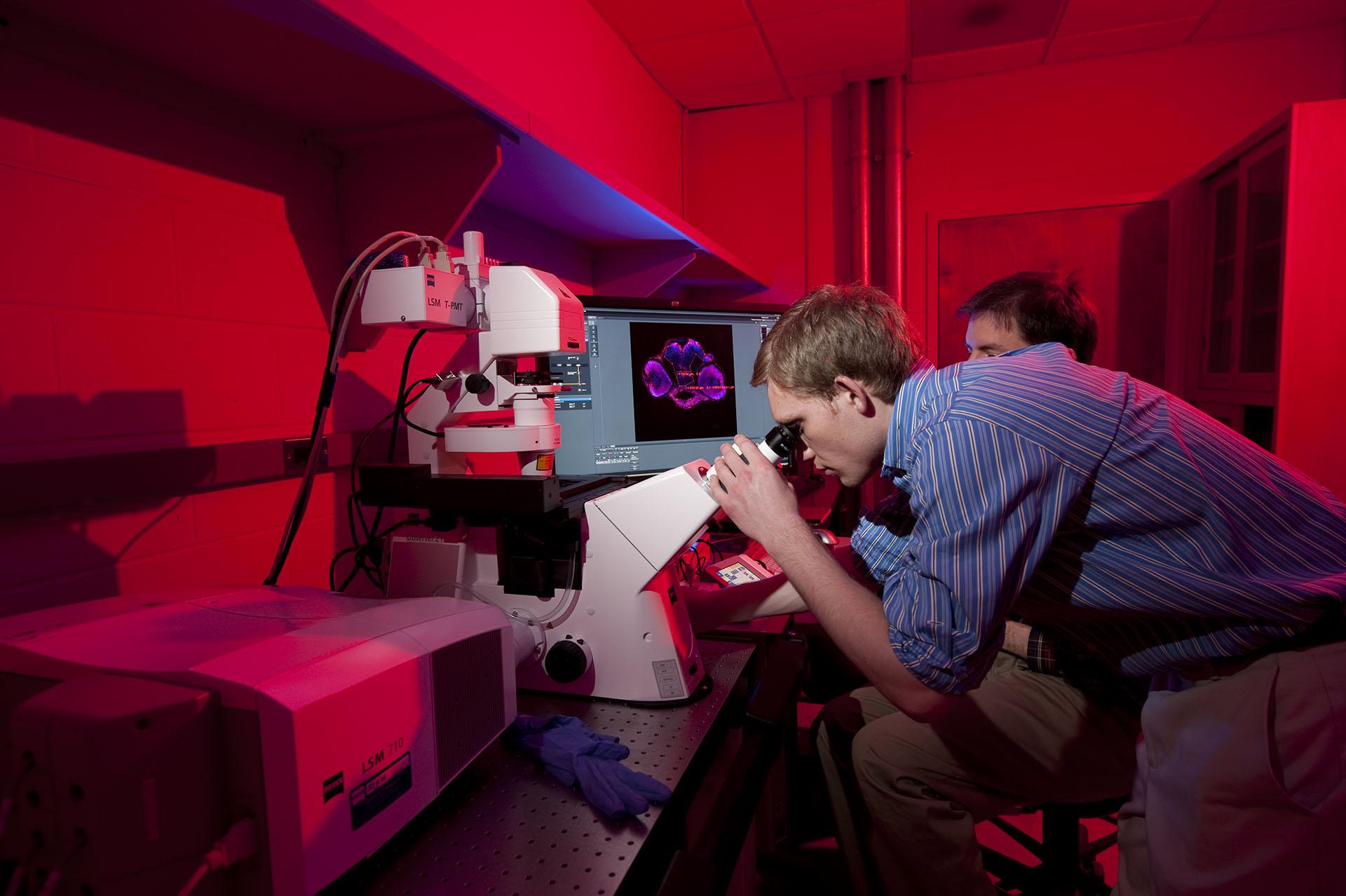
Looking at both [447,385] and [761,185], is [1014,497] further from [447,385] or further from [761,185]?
[761,185]

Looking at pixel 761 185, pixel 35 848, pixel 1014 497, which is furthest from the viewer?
pixel 761 185

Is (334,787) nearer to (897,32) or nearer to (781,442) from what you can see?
(781,442)

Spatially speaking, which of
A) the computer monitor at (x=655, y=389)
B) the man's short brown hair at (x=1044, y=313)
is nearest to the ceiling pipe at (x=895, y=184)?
the man's short brown hair at (x=1044, y=313)

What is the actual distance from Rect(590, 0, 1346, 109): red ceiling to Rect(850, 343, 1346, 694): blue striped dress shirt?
211cm

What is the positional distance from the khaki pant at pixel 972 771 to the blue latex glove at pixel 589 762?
593 mm

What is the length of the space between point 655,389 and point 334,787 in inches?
46.1

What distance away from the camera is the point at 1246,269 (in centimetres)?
245

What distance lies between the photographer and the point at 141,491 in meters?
0.99

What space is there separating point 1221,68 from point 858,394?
3.03 m

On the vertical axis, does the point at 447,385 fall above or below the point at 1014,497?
above

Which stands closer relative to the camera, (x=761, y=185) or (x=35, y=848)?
(x=35, y=848)

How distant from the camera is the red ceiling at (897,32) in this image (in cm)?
247

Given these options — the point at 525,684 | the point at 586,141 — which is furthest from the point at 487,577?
the point at 586,141

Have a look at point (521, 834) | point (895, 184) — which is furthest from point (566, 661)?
point (895, 184)
